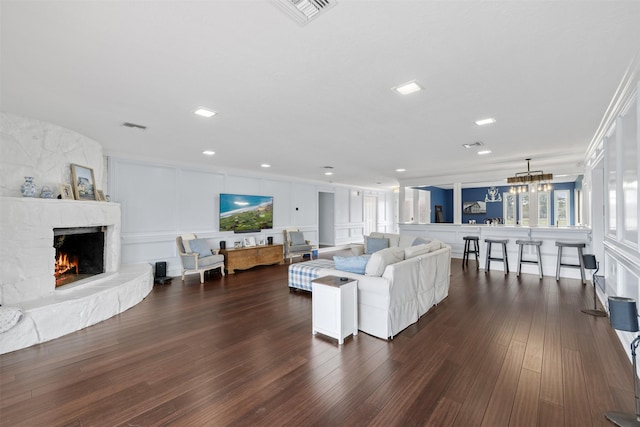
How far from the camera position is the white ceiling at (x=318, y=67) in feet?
5.58

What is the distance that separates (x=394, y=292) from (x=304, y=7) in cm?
277

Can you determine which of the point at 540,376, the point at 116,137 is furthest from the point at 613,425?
the point at 116,137

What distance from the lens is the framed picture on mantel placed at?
414cm

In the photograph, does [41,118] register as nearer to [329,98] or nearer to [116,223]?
[116,223]

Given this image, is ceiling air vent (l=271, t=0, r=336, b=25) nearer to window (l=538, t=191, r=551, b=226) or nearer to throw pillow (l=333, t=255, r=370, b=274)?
throw pillow (l=333, t=255, r=370, b=274)

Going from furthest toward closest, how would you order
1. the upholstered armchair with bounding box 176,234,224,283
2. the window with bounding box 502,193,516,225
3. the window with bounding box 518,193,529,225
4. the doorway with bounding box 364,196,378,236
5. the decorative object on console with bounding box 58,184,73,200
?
the doorway with bounding box 364,196,378,236 < the window with bounding box 502,193,516,225 < the window with bounding box 518,193,529,225 < the upholstered armchair with bounding box 176,234,224,283 < the decorative object on console with bounding box 58,184,73,200

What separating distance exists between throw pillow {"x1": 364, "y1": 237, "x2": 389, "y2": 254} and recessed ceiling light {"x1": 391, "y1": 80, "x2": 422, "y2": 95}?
13.7ft

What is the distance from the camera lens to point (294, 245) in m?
8.20

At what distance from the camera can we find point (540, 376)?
241 centimetres

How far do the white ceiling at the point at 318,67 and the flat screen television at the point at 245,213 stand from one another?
9.73 ft

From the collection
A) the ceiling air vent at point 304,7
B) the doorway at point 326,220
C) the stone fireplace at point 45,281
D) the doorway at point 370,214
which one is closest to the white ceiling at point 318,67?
the ceiling air vent at point 304,7

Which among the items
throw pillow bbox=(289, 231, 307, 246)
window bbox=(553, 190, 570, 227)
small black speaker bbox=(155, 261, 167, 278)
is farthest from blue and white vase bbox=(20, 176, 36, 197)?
window bbox=(553, 190, 570, 227)

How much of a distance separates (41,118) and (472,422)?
5.48m

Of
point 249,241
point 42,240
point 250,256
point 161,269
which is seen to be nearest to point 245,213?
point 249,241
